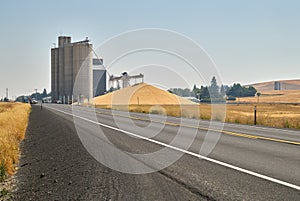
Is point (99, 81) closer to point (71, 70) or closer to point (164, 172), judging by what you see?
point (71, 70)

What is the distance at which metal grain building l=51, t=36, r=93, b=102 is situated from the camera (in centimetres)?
10594

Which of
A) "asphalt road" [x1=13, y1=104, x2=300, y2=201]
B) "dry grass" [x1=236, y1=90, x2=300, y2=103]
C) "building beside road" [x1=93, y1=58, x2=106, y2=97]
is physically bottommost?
"asphalt road" [x1=13, y1=104, x2=300, y2=201]

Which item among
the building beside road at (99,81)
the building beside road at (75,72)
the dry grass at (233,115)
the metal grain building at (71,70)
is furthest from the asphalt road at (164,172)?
the building beside road at (99,81)

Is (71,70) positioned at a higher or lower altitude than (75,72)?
higher

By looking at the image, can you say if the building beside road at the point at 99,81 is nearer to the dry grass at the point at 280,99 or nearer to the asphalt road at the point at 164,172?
the dry grass at the point at 280,99

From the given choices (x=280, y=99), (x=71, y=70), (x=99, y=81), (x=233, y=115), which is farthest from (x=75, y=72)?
(x=233, y=115)

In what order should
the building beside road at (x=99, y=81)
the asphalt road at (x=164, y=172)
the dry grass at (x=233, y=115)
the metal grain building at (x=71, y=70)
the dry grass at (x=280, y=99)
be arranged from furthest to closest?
the dry grass at (x=280, y=99) → the building beside road at (x=99, y=81) → the metal grain building at (x=71, y=70) → the dry grass at (x=233, y=115) → the asphalt road at (x=164, y=172)

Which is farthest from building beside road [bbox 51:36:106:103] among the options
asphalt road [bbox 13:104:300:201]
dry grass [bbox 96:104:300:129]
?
asphalt road [bbox 13:104:300:201]

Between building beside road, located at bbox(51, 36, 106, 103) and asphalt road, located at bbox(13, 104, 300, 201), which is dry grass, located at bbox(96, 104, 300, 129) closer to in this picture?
asphalt road, located at bbox(13, 104, 300, 201)

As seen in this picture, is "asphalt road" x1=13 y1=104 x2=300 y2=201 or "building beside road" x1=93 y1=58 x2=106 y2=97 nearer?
"asphalt road" x1=13 y1=104 x2=300 y2=201

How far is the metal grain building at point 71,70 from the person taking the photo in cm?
10594

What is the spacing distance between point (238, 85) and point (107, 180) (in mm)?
190652

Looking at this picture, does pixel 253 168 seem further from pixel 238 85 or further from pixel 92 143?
pixel 238 85

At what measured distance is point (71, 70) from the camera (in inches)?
4542
